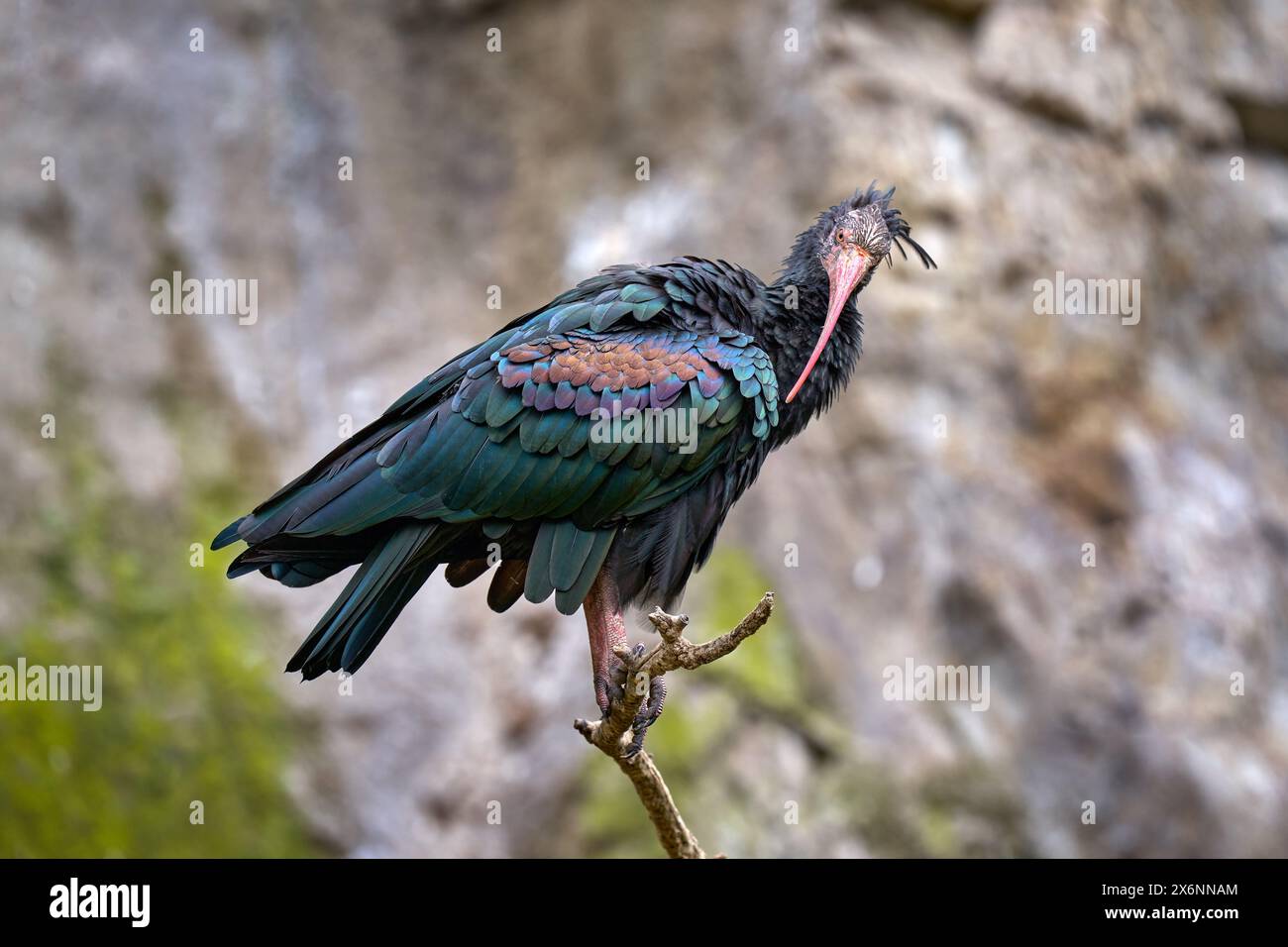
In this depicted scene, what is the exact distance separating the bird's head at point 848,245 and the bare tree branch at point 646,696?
1.55m

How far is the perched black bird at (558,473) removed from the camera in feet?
19.5

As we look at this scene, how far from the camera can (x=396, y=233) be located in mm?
12961

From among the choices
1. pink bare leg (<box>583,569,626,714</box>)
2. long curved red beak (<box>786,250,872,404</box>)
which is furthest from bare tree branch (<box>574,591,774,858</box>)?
long curved red beak (<box>786,250,872,404</box>)

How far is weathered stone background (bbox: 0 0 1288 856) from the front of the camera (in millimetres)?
11617

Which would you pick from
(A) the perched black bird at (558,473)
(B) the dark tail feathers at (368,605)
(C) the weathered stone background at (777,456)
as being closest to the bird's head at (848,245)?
(A) the perched black bird at (558,473)

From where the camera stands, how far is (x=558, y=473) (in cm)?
600

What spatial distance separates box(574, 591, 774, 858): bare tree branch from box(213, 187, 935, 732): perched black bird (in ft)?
0.63

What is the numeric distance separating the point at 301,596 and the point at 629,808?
330 centimetres

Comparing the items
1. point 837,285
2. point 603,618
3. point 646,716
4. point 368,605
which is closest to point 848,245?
point 837,285

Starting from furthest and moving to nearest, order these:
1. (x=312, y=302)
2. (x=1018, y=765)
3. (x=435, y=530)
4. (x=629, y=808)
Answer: (x=312, y=302), (x=1018, y=765), (x=629, y=808), (x=435, y=530)

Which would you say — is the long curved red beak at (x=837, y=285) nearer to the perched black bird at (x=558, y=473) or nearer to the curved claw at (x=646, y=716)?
the perched black bird at (x=558, y=473)

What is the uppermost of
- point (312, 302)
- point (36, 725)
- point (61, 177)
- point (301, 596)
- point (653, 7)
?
point (653, 7)

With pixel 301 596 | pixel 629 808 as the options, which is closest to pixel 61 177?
pixel 301 596
